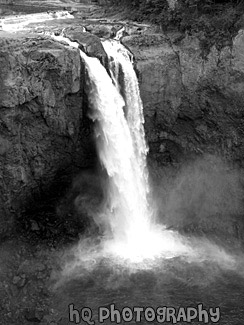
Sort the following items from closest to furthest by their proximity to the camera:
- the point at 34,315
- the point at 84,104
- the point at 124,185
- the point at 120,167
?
1. the point at 34,315
2. the point at 84,104
3. the point at 120,167
4. the point at 124,185

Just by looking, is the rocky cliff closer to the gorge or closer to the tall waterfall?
the gorge

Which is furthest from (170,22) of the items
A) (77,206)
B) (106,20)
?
(77,206)

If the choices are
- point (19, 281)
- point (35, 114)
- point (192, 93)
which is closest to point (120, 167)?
point (35, 114)

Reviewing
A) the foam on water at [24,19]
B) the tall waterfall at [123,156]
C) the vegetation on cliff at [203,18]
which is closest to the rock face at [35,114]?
the tall waterfall at [123,156]

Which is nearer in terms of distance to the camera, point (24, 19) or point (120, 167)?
point (120, 167)

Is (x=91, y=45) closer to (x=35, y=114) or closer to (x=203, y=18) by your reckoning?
(x=35, y=114)

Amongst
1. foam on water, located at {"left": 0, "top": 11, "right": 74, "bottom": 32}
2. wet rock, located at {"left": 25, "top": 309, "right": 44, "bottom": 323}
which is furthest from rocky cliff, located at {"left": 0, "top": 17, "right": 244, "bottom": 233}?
wet rock, located at {"left": 25, "top": 309, "right": 44, "bottom": 323}

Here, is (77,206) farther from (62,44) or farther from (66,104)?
(62,44)

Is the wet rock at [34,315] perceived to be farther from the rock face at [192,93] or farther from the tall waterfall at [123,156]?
the rock face at [192,93]
